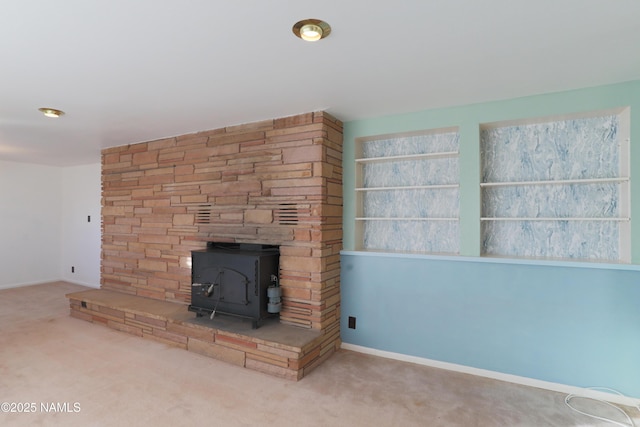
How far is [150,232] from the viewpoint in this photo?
409cm

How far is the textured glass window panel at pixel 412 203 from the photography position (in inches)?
118

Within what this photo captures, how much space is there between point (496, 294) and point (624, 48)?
1.81 metres

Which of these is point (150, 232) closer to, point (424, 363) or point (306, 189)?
point (306, 189)

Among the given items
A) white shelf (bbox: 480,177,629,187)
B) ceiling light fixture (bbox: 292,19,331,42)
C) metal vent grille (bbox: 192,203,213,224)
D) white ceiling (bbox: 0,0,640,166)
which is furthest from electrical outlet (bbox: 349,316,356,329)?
ceiling light fixture (bbox: 292,19,331,42)

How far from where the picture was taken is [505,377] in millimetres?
2631

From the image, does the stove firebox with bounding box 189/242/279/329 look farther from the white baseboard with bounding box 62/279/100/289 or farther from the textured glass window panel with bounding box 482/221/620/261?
the white baseboard with bounding box 62/279/100/289

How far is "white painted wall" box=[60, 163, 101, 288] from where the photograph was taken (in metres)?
5.77

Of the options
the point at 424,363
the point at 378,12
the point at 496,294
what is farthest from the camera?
the point at 424,363

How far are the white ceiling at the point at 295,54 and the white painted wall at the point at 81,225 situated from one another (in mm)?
3066

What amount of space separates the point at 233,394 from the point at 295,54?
233cm

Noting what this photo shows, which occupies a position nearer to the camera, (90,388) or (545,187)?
(90,388)

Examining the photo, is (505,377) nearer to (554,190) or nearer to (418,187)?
(554,190)

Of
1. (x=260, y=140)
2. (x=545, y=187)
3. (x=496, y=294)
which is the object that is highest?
(x=260, y=140)

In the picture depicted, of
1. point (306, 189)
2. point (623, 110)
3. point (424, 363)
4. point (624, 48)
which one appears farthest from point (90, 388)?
point (623, 110)
